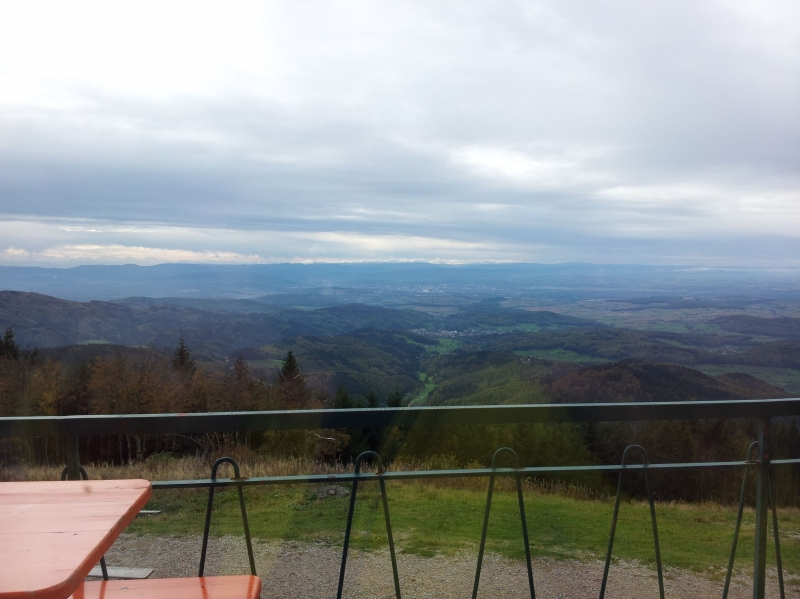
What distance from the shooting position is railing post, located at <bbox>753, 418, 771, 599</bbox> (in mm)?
2365

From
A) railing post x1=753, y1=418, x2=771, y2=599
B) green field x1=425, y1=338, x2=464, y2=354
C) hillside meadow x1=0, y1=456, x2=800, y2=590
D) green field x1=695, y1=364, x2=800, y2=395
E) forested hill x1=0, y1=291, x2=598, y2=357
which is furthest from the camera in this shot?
green field x1=425, y1=338, x2=464, y2=354

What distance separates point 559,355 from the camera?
110 feet

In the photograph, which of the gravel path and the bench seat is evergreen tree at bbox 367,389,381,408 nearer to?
the gravel path

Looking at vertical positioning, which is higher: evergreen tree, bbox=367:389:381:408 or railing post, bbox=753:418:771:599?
railing post, bbox=753:418:771:599

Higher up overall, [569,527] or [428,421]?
[428,421]

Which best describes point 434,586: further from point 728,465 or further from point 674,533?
Answer: point 674,533

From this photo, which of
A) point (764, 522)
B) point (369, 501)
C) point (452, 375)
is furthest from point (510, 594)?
point (452, 375)

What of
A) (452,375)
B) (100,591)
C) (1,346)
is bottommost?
(452,375)

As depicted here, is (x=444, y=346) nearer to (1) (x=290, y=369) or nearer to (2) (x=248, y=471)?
(1) (x=290, y=369)

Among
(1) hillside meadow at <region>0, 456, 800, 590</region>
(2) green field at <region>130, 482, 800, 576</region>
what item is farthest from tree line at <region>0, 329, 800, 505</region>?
(2) green field at <region>130, 482, 800, 576</region>

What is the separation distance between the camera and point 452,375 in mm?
31781

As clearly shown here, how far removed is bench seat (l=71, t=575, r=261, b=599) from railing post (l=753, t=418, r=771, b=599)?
2.03 metres

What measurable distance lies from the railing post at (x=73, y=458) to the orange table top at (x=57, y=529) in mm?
187

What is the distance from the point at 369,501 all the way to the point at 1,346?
26540 mm
